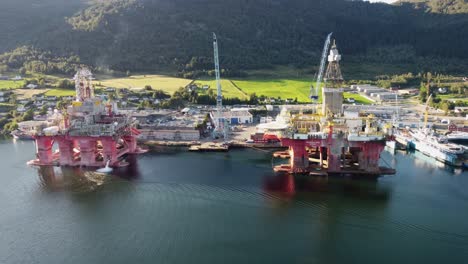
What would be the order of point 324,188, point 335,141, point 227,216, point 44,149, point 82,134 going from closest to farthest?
point 227,216
point 324,188
point 335,141
point 82,134
point 44,149

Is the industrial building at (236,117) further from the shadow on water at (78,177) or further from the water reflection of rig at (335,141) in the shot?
the shadow on water at (78,177)

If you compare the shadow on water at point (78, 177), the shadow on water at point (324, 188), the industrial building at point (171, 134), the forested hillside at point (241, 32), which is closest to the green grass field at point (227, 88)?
the forested hillside at point (241, 32)

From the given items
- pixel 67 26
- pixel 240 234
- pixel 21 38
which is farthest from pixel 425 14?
pixel 240 234

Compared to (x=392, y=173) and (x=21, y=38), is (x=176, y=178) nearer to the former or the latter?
(x=392, y=173)

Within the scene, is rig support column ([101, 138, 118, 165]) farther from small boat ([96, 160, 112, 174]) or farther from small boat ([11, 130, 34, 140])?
small boat ([11, 130, 34, 140])

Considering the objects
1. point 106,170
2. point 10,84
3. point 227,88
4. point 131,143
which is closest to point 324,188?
point 106,170

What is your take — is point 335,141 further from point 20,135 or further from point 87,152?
point 20,135
